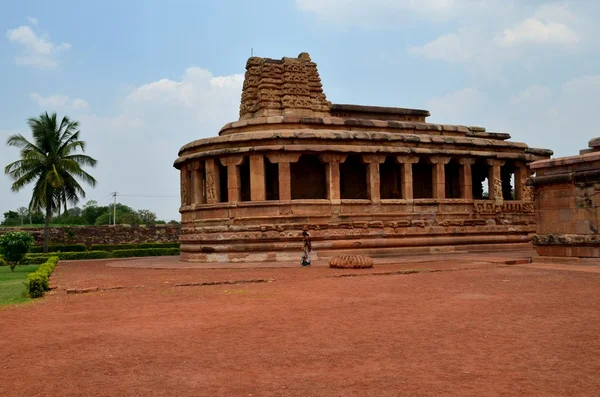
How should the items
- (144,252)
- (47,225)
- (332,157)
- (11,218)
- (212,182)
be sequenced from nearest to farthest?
(332,157)
(212,182)
(144,252)
(47,225)
(11,218)

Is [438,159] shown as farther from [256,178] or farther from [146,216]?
[146,216]

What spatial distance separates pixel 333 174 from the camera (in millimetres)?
20125

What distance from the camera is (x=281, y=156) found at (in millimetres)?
19625

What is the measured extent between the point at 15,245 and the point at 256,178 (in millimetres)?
8815

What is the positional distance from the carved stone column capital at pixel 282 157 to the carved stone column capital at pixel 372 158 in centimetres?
250

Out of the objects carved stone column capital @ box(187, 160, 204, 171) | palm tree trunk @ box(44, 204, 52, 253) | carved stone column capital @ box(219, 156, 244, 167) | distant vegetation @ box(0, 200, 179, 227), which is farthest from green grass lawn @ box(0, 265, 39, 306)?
distant vegetation @ box(0, 200, 179, 227)

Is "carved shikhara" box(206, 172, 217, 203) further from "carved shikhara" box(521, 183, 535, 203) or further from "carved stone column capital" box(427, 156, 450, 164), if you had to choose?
"carved shikhara" box(521, 183, 535, 203)

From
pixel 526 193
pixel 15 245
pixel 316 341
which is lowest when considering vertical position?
pixel 316 341

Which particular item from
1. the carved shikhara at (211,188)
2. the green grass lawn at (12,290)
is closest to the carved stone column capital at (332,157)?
the carved shikhara at (211,188)

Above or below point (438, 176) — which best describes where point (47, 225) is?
below

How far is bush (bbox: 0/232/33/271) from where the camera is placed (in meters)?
19.8

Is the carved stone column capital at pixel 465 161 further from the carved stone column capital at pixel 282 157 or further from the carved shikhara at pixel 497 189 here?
the carved stone column capital at pixel 282 157

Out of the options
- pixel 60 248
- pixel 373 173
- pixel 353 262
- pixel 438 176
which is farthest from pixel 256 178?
pixel 60 248

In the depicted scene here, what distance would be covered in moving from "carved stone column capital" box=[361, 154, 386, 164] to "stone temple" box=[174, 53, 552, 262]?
0.12 ft
